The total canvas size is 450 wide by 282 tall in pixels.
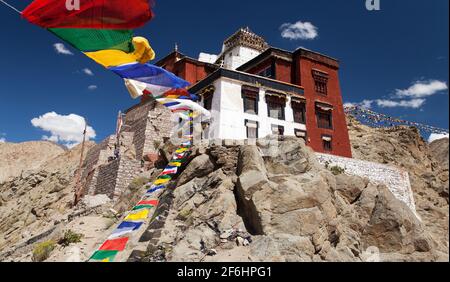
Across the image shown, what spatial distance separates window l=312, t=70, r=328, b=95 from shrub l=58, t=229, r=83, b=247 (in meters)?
21.9

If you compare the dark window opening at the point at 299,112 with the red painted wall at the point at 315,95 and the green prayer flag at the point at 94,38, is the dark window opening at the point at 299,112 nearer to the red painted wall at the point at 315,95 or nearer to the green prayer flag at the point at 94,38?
the red painted wall at the point at 315,95

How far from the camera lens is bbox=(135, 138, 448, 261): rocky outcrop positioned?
17125mm

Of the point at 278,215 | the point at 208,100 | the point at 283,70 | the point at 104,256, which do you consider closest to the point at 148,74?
the point at 104,256

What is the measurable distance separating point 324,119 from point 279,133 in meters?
5.07

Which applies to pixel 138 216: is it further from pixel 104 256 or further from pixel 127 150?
pixel 127 150

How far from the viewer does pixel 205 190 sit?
21188 mm

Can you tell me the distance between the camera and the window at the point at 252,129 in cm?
2670

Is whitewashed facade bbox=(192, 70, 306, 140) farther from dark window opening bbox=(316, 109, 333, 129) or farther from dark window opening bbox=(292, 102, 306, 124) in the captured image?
dark window opening bbox=(316, 109, 333, 129)

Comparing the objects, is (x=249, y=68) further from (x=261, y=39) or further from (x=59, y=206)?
(x=59, y=206)

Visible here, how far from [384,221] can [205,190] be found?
1128 cm

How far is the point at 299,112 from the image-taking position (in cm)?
2947

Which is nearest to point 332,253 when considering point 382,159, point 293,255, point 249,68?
point 293,255

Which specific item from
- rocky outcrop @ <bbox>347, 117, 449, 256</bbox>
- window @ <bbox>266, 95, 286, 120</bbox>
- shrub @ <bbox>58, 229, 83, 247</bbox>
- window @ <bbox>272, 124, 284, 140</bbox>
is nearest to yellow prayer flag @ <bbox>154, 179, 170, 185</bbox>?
shrub @ <bbox>58, 229, 83, 247</bbox>

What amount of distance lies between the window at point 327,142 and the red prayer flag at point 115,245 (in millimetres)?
17896
